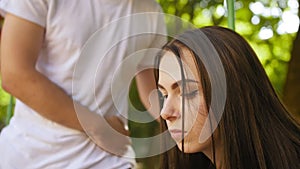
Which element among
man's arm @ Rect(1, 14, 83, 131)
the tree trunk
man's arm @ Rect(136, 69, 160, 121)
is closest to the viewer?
man's arm @ Rect(1, 14, 83, 131)

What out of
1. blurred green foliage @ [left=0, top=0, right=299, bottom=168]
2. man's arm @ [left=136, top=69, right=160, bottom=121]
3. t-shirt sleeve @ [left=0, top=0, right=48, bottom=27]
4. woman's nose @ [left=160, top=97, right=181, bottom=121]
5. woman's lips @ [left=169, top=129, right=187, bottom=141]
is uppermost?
t-shirt sleeve @ [left=0, top=0, right=48, bottom=27]

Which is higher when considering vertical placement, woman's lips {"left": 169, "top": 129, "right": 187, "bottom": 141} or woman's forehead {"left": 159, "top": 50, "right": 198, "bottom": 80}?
woman's forehead {"left": 159, "top": 50, "right": 198, "bottom": 80}

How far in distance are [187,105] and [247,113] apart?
108mm

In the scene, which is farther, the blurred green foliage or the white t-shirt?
the blurred green foliage

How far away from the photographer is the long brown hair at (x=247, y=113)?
1128mm

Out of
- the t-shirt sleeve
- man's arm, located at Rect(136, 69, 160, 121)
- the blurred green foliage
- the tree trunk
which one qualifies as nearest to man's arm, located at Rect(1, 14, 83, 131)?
the t-shirt sleeve

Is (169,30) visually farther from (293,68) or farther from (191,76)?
(293,68)

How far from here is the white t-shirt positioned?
1.33 metres

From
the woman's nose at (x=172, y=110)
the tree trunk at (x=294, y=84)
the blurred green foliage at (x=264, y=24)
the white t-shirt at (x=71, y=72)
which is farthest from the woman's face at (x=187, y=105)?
the blurred green foliage at (x=264, y=24)

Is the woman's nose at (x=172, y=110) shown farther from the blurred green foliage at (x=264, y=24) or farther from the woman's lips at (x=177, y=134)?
the blurred green foliage at (x=264, y=24)

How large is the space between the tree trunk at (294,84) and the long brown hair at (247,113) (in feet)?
5.74

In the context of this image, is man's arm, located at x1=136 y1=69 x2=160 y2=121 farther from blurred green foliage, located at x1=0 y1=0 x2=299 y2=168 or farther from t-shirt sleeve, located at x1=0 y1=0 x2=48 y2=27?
blurred green foliage, located at x1=0 y1=0 x2=299 y2=168

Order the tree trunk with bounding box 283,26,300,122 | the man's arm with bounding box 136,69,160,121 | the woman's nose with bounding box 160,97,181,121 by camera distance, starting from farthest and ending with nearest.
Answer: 1. the tree trunk with bounding box 283,26,300,122
2. the man's arm with bounding box 136,69,160,121
3. the woman's nose with bounding box 160,97,181,121

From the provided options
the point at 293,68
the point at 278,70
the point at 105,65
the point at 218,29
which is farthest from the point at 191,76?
the point at 278,70
